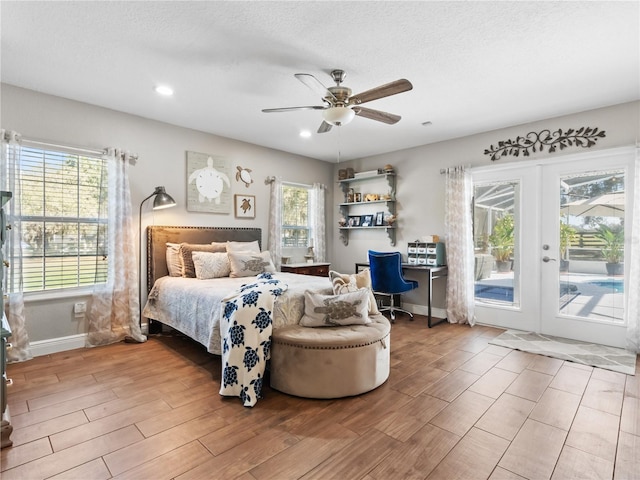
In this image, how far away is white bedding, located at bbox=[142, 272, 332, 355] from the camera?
8.77 ft

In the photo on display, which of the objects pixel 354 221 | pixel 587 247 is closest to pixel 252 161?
pixel 354 221

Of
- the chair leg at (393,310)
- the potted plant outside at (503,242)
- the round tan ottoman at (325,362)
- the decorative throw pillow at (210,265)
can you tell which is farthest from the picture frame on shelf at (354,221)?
the round tan ottoman at (325,362)

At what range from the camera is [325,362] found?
236 centimetres

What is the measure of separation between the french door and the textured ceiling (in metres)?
0.78


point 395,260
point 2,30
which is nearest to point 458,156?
point 395,260

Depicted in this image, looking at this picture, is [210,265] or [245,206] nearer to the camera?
[210,265]

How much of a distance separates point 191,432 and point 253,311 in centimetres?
82

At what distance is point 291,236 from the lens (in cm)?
562

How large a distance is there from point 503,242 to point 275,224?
3188mm

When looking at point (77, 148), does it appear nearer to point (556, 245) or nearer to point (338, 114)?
point (338, 114)

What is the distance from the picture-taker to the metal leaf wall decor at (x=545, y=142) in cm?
365

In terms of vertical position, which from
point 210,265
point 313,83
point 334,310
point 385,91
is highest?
point 313,83

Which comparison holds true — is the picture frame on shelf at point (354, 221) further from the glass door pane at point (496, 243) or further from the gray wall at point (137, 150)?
the glass door pane at point (496, 243)

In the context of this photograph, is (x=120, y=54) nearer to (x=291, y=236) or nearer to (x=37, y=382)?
(x=37, y=382)
